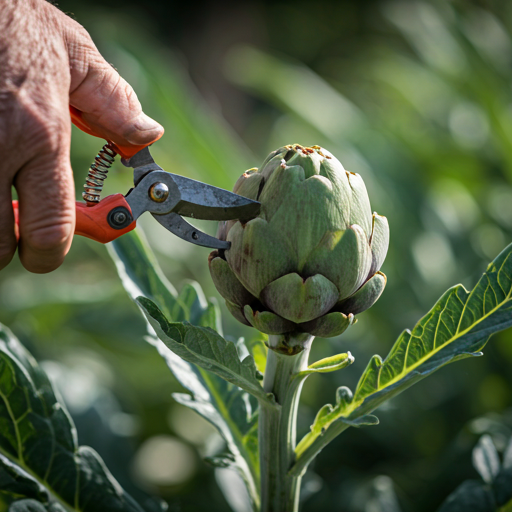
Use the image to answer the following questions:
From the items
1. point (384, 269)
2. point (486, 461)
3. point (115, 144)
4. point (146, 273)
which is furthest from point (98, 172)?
point (384, 269)

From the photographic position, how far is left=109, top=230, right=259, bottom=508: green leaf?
0.55 m

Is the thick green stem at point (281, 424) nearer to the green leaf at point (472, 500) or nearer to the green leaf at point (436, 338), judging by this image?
the green leaf at point (436, 338)

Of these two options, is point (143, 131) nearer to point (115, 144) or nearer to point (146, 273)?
point (115, 144)

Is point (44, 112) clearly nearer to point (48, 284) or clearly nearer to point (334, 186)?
point (334, 186)

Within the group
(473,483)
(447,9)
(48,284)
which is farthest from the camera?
(447,9)

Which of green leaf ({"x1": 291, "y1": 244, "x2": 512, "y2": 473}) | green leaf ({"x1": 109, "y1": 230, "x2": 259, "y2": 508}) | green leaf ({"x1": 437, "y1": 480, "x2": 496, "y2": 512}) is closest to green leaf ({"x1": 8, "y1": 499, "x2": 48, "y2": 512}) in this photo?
green leaf ({"x1": 109, "y1": 230, "x2": 259, "y2": 508})

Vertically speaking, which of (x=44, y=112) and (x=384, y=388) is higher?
(x=44, y=112)

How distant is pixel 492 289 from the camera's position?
18.5 inches

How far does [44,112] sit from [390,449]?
0.88m

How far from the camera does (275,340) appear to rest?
47cm

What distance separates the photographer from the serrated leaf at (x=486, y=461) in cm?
63

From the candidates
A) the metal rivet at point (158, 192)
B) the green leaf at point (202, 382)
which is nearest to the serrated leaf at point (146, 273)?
the green leaf at point (202, 382)

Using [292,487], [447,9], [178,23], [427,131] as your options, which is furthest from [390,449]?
[178,23]

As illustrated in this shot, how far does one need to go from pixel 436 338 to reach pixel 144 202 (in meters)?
0.27
